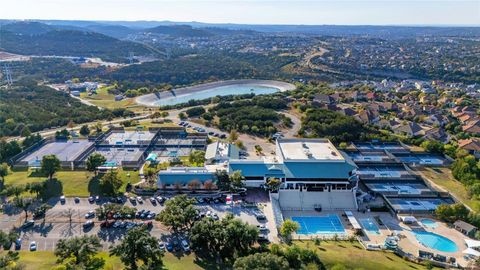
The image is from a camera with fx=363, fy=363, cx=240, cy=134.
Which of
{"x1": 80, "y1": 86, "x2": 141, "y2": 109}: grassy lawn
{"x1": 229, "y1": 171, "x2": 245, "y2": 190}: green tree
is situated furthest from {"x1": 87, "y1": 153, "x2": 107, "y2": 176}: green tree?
{"x1": 80, "y1": 86, "x2": 141, "y2": 109}: grassy lawn

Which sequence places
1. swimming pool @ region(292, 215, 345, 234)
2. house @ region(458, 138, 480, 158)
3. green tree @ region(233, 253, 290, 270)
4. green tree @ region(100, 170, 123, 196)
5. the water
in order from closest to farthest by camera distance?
green tree @ region(233, 253, 290, 270), swimming pool @ region(292, 215, 345, 234), green tree @ region(100, 170, 123, 196), house @ region(458, 138, 480, 158), the water

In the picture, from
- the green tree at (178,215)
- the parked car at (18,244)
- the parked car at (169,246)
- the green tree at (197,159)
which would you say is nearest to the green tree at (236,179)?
the green tree at (178,215)

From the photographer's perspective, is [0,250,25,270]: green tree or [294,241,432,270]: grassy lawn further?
[294,241,432,270]: grassy lawn

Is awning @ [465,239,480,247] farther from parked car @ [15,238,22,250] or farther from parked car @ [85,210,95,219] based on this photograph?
parked car @ [15,238,22,250]

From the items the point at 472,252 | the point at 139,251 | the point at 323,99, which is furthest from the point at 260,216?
the point at 323,99

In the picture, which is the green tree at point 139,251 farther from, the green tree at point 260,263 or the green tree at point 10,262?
the green tree at point 10,262

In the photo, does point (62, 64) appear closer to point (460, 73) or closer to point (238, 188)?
point (238, 188)

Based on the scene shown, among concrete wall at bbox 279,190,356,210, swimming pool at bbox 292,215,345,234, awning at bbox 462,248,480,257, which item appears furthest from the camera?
concrete wall at bbox 279,190,356,210
